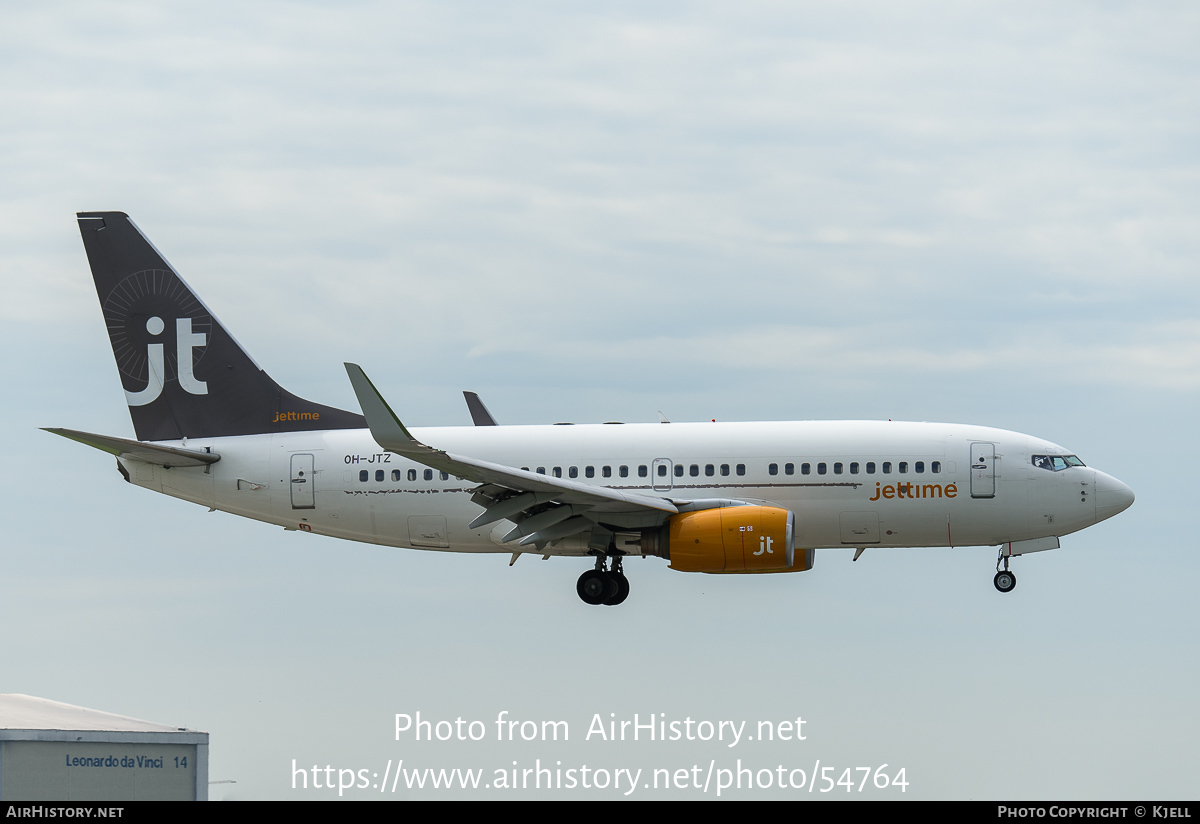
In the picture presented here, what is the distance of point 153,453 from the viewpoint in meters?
41.5

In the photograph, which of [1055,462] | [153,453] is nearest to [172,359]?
[153,453]

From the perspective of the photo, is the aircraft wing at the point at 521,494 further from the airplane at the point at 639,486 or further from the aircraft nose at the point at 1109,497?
the aircraft nose at the point at 1109,497

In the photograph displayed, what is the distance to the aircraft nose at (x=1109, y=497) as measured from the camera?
39.0 meters

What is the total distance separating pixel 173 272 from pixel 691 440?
16.7 m

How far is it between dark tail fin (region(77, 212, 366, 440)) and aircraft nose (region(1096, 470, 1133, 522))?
65.4ft

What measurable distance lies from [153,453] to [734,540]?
645 inches

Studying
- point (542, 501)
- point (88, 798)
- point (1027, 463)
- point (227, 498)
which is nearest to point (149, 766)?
point (88, 798)

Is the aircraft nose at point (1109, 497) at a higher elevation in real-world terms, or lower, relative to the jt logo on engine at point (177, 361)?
lower

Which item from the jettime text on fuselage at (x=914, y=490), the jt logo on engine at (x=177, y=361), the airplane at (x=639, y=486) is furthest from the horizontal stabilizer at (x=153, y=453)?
the jettime text on fuselage at (x=914, y=490)

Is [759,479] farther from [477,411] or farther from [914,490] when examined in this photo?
[477,411]

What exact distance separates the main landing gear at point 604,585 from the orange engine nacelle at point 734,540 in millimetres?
2852

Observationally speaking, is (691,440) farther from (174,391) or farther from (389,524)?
(174,391)

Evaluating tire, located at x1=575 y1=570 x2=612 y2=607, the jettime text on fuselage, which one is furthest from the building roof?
the jettime text on fuselage

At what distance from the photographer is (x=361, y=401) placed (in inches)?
1350
